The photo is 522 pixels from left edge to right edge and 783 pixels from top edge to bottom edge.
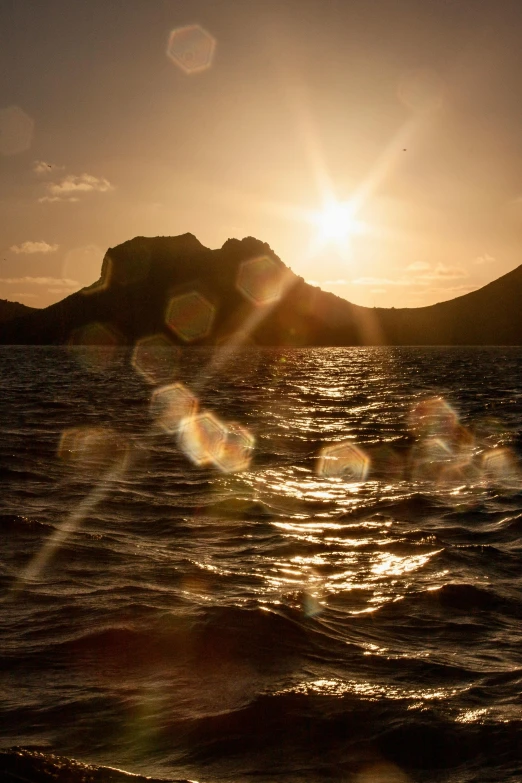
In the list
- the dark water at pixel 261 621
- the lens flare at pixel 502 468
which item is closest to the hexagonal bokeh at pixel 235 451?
the dark water at pixel 261 621

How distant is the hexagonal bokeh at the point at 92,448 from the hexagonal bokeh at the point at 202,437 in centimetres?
175

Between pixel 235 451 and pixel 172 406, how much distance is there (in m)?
14.8

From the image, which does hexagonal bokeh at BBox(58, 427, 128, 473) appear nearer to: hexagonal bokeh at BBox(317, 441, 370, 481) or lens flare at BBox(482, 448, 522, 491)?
hexagonal bokeh at BBox(317, 441, 370, 481)

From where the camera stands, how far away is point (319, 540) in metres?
10.1

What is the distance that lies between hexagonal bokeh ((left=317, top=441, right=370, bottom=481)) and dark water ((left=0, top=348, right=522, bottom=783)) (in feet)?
0.59

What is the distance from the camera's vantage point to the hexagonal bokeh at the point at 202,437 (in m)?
18.4

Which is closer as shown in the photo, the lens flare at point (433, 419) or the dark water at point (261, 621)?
the dark water at point (261, 621)

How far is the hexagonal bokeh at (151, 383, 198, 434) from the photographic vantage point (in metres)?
26.3

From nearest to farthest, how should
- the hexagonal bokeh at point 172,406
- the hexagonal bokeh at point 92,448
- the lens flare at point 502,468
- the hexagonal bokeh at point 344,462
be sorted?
the lens flare at point 502,468 < the hexagonal bokeh at point 344,462 < the hexagonal bokeh at point 92,448 < the hexagonal bokeh at point 172,406

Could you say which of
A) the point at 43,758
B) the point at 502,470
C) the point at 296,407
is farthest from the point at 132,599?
the point at 296,407

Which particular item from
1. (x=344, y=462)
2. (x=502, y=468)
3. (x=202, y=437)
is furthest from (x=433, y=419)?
(x=344, y=462)

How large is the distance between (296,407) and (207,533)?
23.6m

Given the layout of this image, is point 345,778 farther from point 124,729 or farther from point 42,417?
point 42,417

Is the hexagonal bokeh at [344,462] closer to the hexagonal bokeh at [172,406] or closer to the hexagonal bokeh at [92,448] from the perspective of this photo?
the hexagonal bokeh at [92,448]
